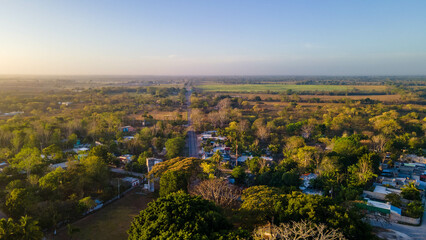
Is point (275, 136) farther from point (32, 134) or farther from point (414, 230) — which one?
point (32, 134)

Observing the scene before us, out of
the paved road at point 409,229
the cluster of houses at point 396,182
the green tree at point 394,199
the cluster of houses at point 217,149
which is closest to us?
the paved road at point 409,229

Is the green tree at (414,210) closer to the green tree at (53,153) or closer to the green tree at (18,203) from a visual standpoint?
the green tree at (18,203)

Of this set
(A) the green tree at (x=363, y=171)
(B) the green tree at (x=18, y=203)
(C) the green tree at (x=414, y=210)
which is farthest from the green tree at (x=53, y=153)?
(C) the green tree at (x=414, y=210)

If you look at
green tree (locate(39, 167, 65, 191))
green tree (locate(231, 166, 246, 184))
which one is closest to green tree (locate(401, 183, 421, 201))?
green tree (locate(231, 166, 246, 184))

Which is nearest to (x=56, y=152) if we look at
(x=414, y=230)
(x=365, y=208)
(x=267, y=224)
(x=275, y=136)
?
(x=267, y=224)

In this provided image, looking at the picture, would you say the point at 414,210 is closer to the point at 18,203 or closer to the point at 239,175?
the point at 239,175

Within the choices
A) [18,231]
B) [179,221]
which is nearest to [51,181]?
[18,231]
